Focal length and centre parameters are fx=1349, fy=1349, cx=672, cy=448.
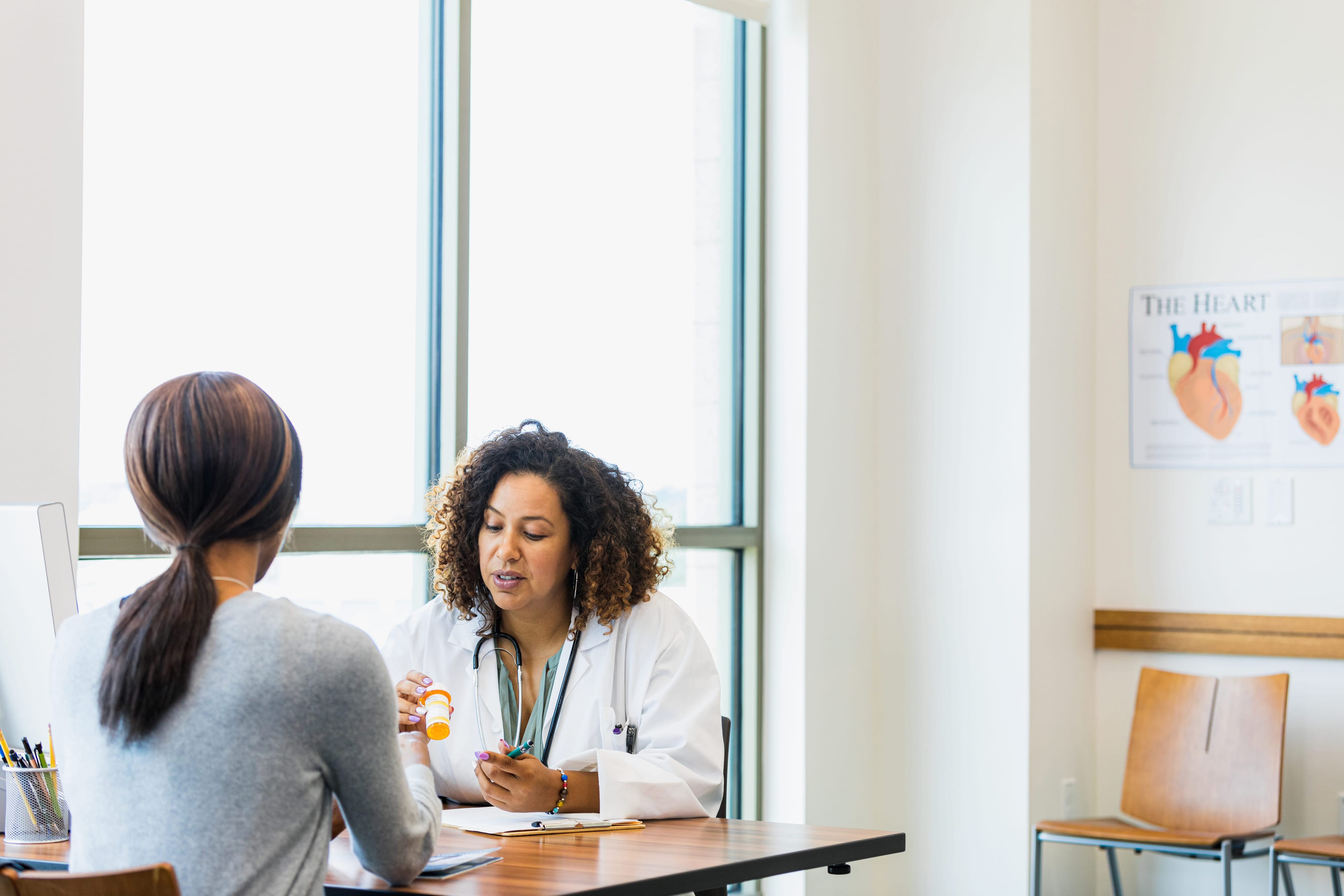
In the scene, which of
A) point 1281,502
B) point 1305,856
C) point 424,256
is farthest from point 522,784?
point 1281,502

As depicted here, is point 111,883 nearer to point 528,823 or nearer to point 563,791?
point 528,823

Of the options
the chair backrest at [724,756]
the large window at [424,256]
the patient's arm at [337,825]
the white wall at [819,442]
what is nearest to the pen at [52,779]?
the patient's arm at [337,825]

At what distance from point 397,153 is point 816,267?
1.38m

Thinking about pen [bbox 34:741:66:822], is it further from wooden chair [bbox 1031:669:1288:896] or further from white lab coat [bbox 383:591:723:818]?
wooden chair [bbox 1031:669:1288:896]

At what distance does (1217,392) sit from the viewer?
422cm

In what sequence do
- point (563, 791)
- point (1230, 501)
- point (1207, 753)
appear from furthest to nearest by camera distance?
point (1230, 501), point (1207, 753), point (563, 791)

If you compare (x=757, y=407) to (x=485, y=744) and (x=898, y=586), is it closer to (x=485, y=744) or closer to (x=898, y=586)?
(x=898, y=586)

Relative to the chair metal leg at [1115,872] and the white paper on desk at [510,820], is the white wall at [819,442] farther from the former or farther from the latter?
the white paper on desk at [510,820]

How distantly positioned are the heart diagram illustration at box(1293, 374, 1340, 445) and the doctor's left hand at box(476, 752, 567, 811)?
2.89 m

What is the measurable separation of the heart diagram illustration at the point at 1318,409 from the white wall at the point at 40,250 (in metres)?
3.40

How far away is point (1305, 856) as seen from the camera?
344cm

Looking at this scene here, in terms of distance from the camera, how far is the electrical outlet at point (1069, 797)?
13.6 feet

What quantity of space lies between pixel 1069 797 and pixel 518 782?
2.60 meters

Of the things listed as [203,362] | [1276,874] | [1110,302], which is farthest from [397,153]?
[1276,874]
